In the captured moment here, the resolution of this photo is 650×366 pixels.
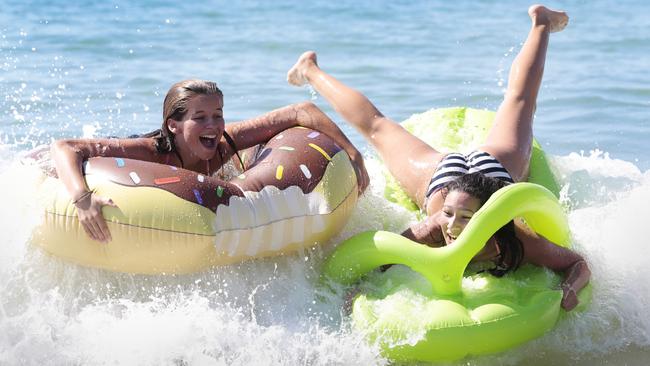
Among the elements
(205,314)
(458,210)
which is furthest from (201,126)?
(458,210)

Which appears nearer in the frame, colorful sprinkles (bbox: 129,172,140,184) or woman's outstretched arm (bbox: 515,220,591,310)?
colorful sprinkles (bbox: 129,172,140,184)

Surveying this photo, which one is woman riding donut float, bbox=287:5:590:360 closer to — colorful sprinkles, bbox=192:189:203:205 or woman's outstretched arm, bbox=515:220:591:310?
woman's outstretched arm, bbox=515:220:591:310

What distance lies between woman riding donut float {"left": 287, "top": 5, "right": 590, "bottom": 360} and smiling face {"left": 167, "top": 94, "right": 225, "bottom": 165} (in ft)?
2.67

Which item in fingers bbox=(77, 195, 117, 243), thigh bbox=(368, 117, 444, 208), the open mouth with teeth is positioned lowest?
thigh bbox=(368, 117, 444, 208)

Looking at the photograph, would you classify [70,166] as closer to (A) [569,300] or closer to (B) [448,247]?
(B) [448,247]

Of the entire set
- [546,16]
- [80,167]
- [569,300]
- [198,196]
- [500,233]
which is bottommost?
[569,300]

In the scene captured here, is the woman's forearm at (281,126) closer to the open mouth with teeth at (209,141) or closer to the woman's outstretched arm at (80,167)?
the open mouth with teeth at (209,141)

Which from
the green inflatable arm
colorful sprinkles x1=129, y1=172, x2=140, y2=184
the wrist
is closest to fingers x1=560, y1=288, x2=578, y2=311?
the green inflatable arm

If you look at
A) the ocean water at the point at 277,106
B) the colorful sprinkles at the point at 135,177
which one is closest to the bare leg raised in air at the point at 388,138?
the ocean water at the point at 277,106

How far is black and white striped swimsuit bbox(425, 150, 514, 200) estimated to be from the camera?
462cm

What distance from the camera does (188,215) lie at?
12.6ft

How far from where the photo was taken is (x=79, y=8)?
1490cm

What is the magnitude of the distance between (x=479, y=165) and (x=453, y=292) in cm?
90

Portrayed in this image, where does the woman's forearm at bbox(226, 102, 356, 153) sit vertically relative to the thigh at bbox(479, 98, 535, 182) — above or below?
above
